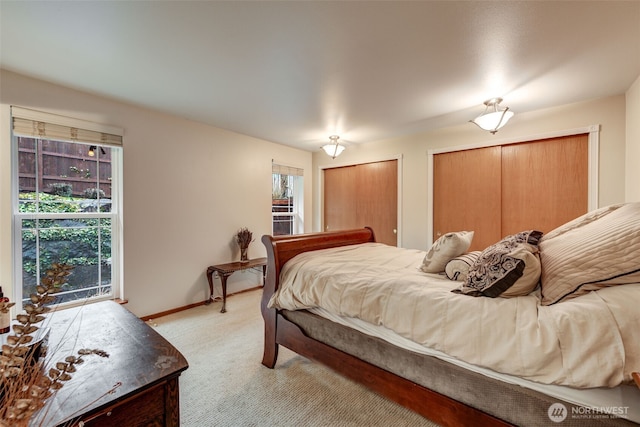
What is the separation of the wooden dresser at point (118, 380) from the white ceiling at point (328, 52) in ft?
5.84

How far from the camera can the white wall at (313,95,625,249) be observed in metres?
2.57

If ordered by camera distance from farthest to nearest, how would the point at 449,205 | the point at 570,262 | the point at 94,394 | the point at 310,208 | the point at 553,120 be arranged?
the point at 310,208 → the point at 449,205 → the point at 553,120 → the point at 570,262 → the point at 94,394

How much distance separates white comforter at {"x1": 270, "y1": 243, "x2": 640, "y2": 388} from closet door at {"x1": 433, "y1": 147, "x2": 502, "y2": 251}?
2.09 metres

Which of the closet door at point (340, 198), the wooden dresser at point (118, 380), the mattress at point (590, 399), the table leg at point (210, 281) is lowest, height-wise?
the table leg at point (210, 281)

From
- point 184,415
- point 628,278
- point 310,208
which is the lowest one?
point 184,415

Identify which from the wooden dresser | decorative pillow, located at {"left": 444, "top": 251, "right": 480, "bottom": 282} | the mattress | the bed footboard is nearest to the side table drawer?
the wooden dresser

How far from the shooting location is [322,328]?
1.79 m

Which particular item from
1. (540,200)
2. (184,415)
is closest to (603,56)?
(540,200)

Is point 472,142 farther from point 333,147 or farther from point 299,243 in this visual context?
point 299,243

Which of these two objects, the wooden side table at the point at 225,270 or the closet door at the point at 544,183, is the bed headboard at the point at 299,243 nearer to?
the wooden side table at the point at 225,270

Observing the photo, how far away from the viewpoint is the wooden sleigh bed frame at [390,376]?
1117 millimetres

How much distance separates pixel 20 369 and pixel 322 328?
4.78 feet

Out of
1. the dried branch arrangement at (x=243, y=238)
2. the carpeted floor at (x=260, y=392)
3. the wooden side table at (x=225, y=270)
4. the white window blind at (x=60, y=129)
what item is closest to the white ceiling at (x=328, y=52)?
the white window blind at (x=60, y=129)

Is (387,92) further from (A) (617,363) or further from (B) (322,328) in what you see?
(A) (617,363)
